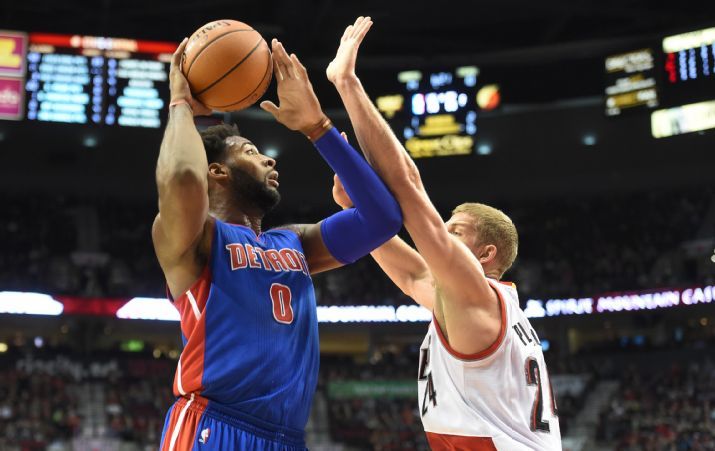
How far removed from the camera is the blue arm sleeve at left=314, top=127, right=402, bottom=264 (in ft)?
10.3

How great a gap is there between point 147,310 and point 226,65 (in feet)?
65.6

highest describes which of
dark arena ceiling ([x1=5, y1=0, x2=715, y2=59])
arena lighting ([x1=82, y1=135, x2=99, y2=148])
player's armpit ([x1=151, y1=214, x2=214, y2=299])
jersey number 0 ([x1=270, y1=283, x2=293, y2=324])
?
dark arena ceiling ([x1=5, y1=0, x2=715, y2=59])

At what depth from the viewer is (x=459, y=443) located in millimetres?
3545

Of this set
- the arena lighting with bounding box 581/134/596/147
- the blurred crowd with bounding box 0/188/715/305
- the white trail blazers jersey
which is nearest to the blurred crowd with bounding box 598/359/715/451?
the blurred crowd with bounding box 0/188/715/305

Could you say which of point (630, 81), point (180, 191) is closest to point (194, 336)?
point (180, 191)

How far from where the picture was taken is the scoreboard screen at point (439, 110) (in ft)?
60.4

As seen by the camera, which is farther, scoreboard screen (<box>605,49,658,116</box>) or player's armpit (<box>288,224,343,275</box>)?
scoreboard screen (<box>605,49,658,116</box>)

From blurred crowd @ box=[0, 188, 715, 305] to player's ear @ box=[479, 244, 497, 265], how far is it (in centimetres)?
1932

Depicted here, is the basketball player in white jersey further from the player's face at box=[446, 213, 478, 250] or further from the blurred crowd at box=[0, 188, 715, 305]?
the blurred crowd at box=[0, 188, 715, 305]

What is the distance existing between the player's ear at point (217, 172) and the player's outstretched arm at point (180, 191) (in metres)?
0.35

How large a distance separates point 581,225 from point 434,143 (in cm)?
889

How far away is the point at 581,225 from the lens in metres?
25.8

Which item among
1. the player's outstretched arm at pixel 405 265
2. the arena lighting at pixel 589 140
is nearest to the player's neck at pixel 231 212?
the player's outstretched arm at pixel 405 265

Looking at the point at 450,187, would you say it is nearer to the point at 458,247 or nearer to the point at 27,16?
the point at 27,16
